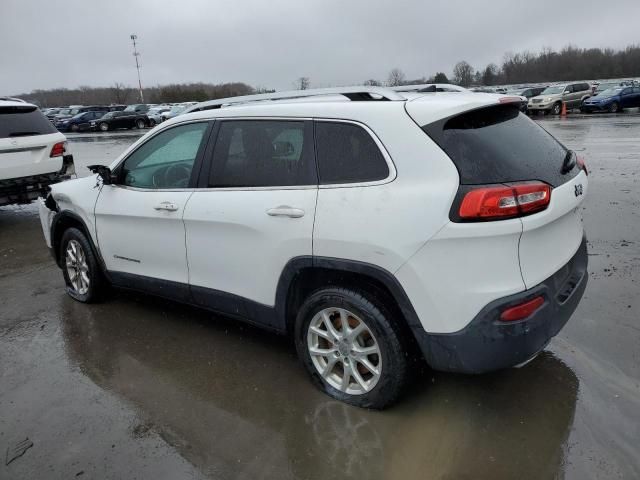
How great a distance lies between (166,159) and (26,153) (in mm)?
4717

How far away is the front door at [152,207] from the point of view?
377 centimetres

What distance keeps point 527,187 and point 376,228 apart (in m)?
0.75

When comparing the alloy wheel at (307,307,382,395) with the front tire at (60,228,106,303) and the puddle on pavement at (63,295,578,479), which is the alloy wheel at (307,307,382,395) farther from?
the front tire at (60,228,106,303)

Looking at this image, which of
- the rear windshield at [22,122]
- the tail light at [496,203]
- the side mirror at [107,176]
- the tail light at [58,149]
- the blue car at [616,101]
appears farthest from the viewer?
the blue car at [616,101]

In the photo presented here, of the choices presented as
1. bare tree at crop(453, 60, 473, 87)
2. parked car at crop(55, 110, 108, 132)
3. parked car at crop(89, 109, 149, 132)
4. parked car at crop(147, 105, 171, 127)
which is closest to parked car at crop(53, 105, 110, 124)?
parked car at crop(55, 110, 108, 132)

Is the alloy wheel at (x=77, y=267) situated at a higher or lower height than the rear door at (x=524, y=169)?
lower

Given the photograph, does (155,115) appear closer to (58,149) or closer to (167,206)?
(58,149)

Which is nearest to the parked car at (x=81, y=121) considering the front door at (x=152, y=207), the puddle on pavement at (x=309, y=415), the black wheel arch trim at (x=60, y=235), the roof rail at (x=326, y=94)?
the black wheel arch trim at (x=60, y=235)

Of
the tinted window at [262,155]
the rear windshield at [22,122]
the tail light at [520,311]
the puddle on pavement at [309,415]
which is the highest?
the rear windshield at [22,122]

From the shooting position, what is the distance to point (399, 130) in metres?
2.76

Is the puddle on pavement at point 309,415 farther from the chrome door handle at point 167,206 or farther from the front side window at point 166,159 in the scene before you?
the front side window at point 166,159

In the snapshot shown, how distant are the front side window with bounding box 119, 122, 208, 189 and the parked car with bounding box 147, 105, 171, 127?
36832 millimetres

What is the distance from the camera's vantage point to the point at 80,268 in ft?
15.8

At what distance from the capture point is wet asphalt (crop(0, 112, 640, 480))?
2666mm
